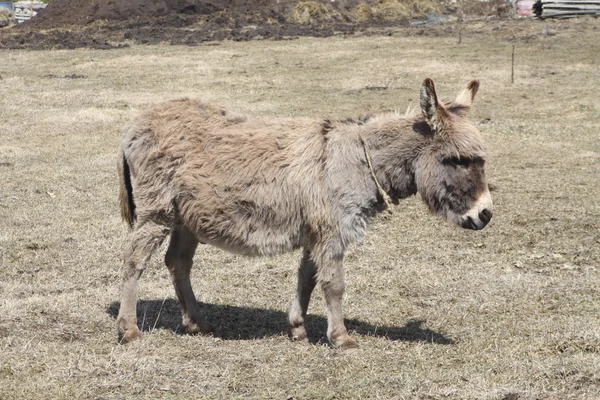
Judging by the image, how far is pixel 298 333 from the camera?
682 cm

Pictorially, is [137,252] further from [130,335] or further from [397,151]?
[397,151]

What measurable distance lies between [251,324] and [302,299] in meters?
0.63

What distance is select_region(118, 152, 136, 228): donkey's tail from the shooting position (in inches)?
278

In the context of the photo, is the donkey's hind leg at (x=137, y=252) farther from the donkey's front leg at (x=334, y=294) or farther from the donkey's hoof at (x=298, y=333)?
the donkey's front leg at (x=334, y=294)

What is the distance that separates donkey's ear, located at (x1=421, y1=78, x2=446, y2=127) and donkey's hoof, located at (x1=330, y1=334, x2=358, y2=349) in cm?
174

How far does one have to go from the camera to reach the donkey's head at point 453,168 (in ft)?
20.9

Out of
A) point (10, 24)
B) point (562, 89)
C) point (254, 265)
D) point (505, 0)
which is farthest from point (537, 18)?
point (254, 265)

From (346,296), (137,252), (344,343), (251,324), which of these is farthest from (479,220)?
(137,252)

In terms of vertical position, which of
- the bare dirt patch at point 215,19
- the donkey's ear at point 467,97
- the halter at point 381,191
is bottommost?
the bare dirt patch at point 215,19

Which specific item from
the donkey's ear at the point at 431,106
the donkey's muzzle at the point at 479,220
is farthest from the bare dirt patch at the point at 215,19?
the donkey's muzzle at the point at 479,220

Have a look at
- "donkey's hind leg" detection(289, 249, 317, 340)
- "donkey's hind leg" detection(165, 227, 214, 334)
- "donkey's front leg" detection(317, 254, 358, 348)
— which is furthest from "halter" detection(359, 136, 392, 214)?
"donkey's hind leg" detection(165, 227, 214, 334)

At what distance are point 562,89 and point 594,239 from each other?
43.0 feet

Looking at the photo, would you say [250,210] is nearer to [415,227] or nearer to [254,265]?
[254,265]

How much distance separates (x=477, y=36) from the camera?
31.1 metres
